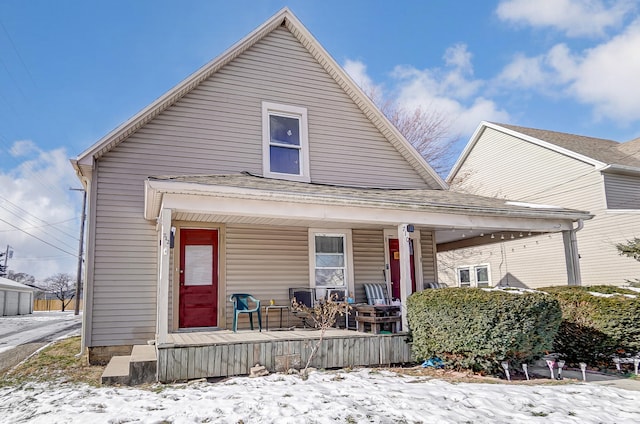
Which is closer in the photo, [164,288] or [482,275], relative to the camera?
[164,288]

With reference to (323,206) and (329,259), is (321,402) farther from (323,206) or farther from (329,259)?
(329,259)

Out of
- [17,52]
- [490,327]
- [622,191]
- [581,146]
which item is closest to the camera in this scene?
[490,327]

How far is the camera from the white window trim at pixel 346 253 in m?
9.39

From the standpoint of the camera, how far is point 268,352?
6.59 meters

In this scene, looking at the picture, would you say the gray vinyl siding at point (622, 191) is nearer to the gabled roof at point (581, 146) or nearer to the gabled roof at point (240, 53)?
the gabled roof at point (581, 146)

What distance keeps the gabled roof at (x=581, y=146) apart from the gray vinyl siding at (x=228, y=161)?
7394mm

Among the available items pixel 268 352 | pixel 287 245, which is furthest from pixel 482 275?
pixel 268 352

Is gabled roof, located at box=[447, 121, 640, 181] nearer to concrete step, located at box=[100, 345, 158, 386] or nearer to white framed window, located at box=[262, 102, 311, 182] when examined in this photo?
white framed window, located at box=[262, 102, 311, 182]

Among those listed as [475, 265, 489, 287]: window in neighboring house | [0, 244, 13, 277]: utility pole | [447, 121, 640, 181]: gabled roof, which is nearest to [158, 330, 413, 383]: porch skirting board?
[447, 121, 640, 181]: gabled roof

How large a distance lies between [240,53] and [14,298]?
30.7 m

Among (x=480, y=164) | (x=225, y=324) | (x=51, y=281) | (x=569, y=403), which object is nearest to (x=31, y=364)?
(x=225, y=324)

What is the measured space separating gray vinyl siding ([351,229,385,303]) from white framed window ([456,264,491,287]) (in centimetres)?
930

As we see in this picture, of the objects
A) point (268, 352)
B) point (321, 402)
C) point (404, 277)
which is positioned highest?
point (404, 277)

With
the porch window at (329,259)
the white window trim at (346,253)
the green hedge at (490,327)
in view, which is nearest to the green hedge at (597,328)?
the green hedge at (490,327)
